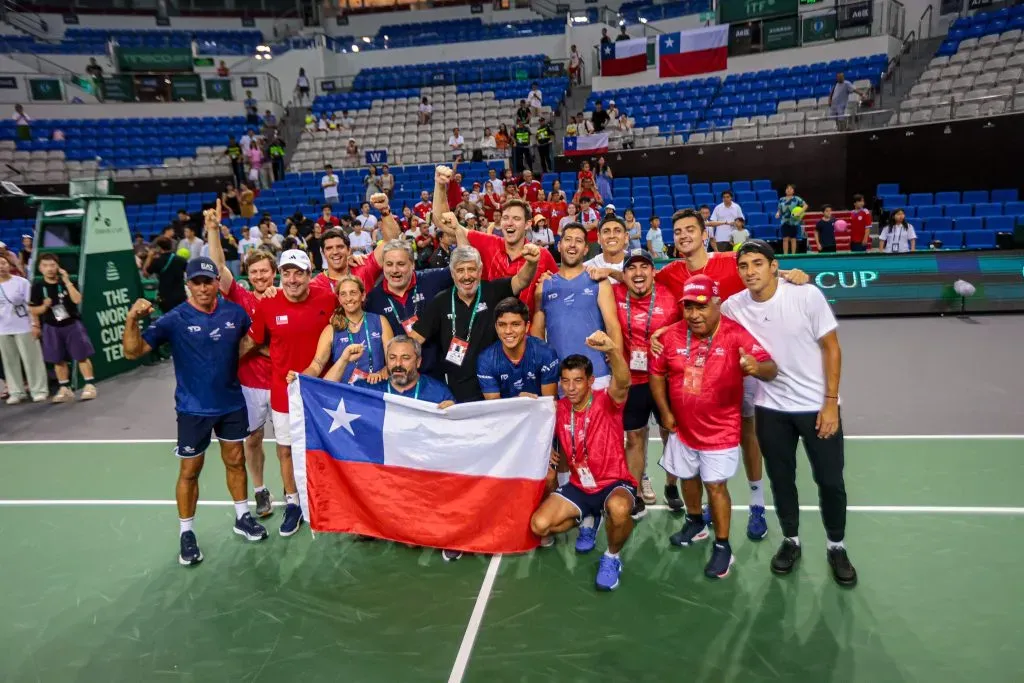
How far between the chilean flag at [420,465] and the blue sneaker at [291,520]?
486 millimetres

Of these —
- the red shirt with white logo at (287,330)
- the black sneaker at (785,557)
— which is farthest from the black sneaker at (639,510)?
the red shirt with white logo at (287,330)

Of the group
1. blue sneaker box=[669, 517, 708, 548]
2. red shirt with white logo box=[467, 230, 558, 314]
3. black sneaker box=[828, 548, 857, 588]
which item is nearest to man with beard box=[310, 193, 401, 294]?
red shirt with white logo box=[467, 230, 558, 314]

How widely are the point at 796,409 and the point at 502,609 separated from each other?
2336 millimetres

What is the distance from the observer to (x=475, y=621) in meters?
4.27

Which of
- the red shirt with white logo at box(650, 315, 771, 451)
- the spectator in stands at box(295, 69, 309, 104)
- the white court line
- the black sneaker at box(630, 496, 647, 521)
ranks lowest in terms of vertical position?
the white court line

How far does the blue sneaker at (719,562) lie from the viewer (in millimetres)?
4602

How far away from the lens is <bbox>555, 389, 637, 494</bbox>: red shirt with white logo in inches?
181

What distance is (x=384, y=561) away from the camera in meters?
5.06

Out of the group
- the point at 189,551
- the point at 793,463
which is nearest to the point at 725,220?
the point at 793,463

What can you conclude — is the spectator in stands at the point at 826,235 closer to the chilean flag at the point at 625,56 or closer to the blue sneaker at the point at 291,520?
the chilean flag at the point at 625,56

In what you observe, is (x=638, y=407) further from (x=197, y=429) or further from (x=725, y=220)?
(x=725, y=220)

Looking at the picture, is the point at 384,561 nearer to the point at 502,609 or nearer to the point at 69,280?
the point at 502,609

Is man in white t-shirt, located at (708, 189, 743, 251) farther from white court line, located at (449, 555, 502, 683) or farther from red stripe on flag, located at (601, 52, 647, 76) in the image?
red stripe on flag, located at (601, 52, 647, 76)

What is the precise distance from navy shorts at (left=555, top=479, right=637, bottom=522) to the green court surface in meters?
0.46
